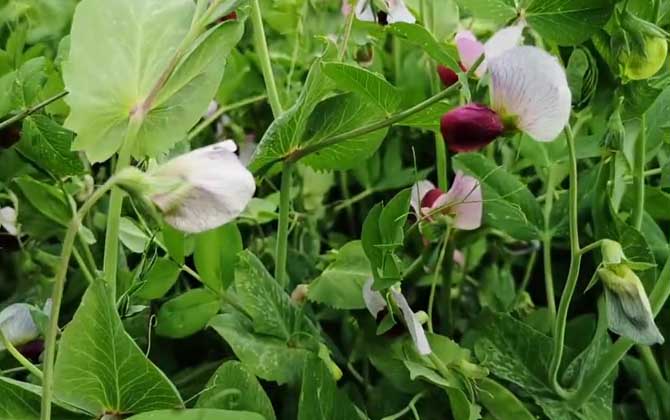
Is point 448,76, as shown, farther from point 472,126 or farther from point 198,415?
point 198,415

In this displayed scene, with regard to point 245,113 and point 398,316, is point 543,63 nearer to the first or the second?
point 398,316

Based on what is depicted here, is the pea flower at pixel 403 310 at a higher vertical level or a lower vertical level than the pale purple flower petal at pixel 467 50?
lower

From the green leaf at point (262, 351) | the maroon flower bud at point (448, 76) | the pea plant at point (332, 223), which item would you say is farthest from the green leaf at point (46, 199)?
the maroon flower bud at point (448, 76)

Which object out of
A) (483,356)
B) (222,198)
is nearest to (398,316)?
(483,356)

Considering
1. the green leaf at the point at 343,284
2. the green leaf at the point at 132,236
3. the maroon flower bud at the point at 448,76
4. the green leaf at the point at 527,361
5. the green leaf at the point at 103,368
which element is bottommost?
the green leaf at the point at 527,361

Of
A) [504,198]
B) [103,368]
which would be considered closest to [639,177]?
[504,198]

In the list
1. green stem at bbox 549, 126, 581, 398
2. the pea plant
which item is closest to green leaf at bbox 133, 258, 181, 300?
the pea plant

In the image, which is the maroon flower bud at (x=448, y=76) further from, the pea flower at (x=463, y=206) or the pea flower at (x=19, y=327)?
the pea flower at (x=19, y=327)
